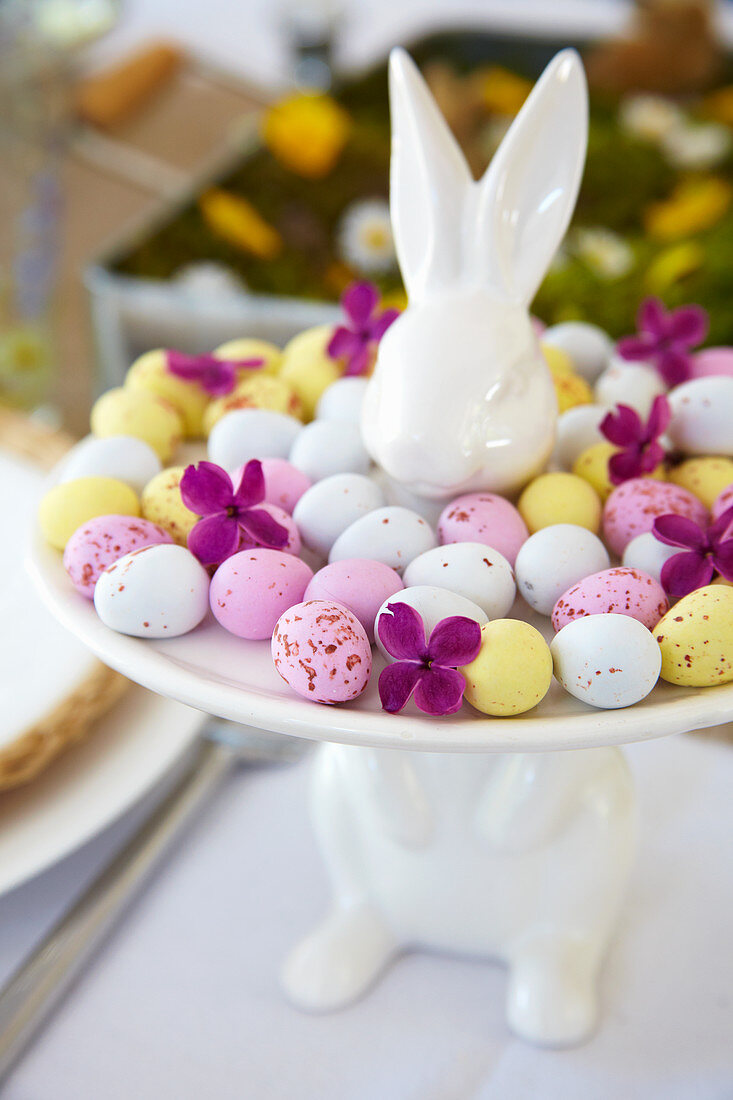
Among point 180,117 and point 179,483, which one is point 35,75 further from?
point 179,483

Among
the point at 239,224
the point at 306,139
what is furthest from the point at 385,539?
the point at 306,139

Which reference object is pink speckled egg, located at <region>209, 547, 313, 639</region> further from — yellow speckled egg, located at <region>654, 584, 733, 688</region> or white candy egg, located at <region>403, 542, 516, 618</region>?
yellow speckled egg, located at <region>654, 584, 733, 688</region>

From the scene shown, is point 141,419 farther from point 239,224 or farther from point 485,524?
point 239,224

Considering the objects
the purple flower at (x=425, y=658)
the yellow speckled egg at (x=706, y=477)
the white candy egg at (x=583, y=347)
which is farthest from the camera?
the white candy egg at (x=583, y=347)

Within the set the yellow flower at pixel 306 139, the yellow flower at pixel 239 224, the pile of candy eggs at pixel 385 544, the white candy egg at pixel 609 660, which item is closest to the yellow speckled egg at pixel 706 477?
the pile of candy eggs at pixel 385 544

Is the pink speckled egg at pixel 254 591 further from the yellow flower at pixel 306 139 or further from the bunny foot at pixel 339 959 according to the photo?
the yellow flower at pixel 306 139
